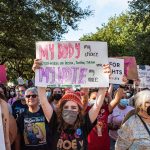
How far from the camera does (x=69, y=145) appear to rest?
17.5ft

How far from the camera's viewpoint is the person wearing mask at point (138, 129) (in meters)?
5.04

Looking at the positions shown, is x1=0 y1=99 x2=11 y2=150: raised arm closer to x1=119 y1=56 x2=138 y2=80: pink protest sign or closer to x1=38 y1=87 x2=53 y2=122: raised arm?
x1=38 y1=87 x2=53 y2=122: raised arm

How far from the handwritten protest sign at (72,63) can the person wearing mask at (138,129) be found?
863 mm

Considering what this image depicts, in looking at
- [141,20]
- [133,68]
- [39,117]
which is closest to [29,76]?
[141,20]

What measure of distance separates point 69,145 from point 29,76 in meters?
39.7

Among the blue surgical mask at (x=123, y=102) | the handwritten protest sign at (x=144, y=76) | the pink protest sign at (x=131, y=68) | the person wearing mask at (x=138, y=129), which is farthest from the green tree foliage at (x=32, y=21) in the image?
the person wearing mask at (x=138, y=129)

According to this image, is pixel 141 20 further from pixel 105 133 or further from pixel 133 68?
pixel 105 133

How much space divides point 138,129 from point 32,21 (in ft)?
68.6

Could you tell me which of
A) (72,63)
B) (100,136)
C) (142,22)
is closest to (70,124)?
(72,63)

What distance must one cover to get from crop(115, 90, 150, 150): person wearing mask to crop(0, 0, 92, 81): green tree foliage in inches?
789

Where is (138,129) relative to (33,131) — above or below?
above

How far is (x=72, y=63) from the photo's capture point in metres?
6.13

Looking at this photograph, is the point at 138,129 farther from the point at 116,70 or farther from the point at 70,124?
the point at 116,70

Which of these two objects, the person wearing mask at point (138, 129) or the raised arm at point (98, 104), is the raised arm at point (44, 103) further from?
the person wearing mask at point (138, 129)
